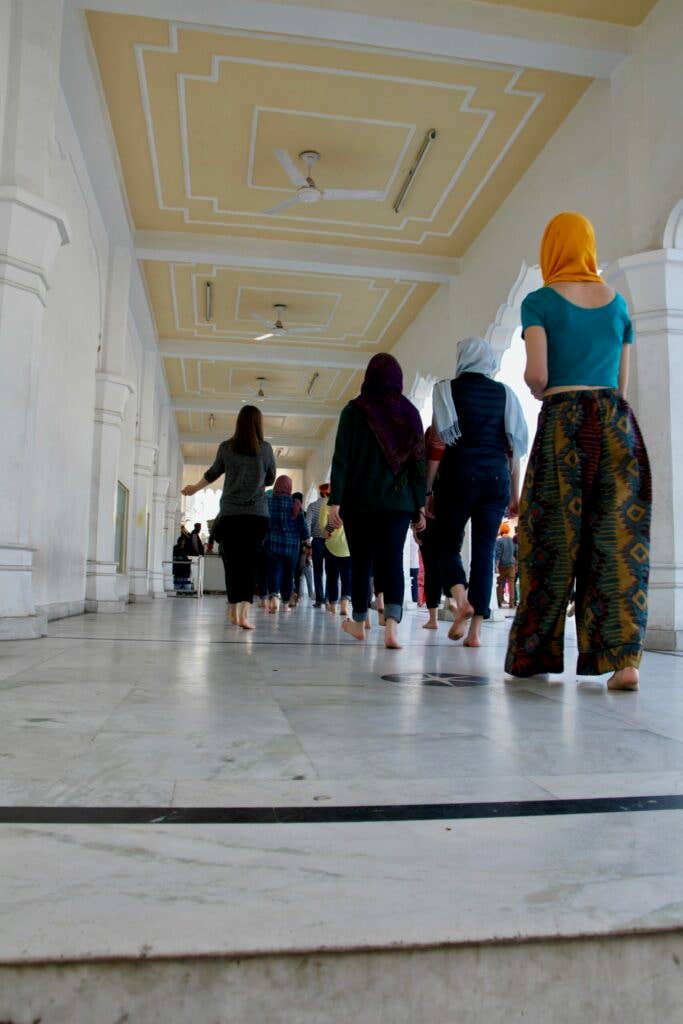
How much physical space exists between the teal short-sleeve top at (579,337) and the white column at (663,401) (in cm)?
234

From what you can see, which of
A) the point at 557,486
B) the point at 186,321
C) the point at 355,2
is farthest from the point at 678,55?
the point at 186,321

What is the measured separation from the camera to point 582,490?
264cm

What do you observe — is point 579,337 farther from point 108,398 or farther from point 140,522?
point 140,522

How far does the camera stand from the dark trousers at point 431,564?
466 cm

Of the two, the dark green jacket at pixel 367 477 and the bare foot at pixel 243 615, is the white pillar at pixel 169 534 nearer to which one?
the bare foot at pixel 243 615

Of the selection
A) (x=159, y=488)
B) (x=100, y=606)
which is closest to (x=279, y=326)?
(x=100, y=606)

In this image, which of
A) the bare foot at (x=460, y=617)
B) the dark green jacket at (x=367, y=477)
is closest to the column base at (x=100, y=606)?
the dark green jacket at (x=367, y=477)

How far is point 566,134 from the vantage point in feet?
22.0

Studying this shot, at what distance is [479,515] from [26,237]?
2739mm

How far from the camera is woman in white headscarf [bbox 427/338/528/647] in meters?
4.10

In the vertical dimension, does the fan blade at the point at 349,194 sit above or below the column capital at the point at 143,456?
above

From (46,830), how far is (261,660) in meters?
2.35

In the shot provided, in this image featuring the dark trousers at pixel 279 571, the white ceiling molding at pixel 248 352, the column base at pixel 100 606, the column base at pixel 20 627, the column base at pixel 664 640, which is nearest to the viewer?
the column base at pixel 20 627

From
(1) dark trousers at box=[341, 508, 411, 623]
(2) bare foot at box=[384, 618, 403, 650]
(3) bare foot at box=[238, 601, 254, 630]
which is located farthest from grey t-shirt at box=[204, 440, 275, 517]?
(2) bare foot at box=[384, 618, 403, 650]
